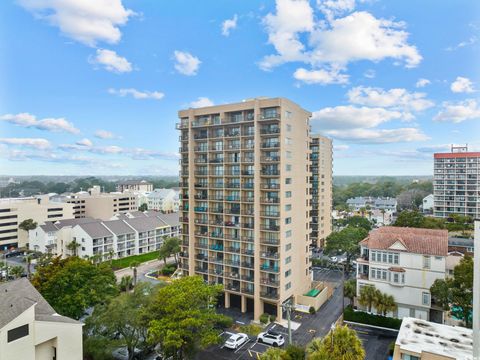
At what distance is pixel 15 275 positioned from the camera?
170ft

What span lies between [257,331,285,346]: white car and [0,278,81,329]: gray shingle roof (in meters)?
17.8

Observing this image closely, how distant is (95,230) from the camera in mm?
65875

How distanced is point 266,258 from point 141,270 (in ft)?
104

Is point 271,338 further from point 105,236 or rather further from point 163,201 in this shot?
point 163,201

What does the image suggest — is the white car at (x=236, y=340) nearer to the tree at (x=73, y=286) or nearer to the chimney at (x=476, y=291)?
the tree at (x=73, y=286)

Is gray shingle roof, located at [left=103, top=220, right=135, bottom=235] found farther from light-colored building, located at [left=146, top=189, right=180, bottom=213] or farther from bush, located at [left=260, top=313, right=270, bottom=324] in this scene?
light-colored building, located at [left=146, top=189, right=180, bottom=213]

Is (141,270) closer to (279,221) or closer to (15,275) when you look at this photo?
(15,275)

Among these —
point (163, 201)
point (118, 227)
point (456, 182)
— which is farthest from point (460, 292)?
point (163, 201)

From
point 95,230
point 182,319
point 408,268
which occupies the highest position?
point 408,268

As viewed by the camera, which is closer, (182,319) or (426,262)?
(182,319)

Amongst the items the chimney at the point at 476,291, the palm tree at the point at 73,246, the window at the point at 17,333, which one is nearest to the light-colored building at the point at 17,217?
the palm tree at the point at 73,246

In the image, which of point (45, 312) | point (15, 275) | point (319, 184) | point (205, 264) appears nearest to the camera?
point (45, 312)

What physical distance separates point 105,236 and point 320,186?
4780 centimetres

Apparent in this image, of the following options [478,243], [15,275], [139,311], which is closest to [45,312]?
[139,311]
